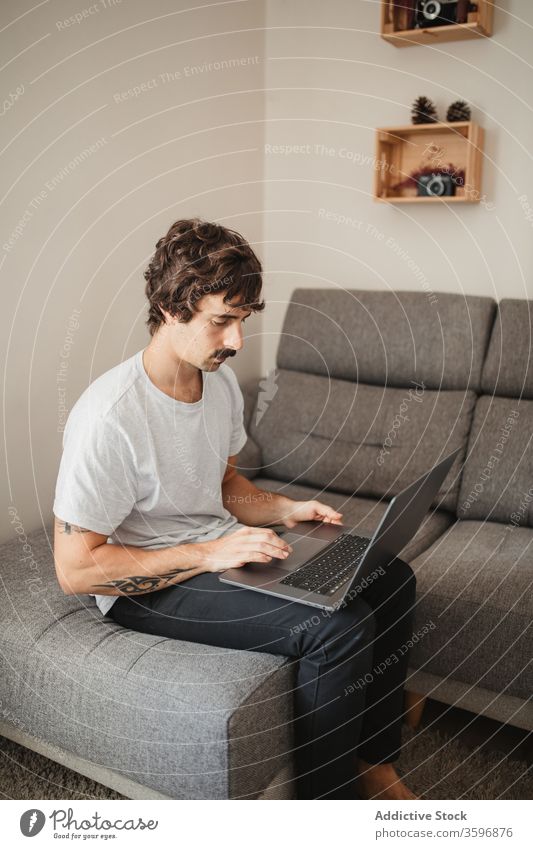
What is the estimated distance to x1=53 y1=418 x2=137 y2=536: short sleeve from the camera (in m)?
1.30

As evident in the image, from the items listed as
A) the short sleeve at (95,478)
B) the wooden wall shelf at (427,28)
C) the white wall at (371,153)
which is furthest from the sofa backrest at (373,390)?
the short sleeve at (95,478)

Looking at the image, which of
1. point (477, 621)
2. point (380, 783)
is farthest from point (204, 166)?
point (380, 783)

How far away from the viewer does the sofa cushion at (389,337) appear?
2.19 m

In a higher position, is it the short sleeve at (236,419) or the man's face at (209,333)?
the man's face at (209,333)

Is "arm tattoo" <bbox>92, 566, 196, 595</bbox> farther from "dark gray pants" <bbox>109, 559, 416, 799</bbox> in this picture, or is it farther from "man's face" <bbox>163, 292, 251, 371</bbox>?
"man's face" <bbox>163, 292, 251, 371</bbox>

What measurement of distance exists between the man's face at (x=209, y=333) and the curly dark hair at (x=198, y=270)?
0.04ft

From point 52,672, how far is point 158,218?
1324 mm

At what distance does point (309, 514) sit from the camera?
1.62m

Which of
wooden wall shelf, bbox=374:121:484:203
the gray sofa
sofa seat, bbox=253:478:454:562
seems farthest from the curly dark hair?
wooden wall shelf, bbox=374:121:484:203

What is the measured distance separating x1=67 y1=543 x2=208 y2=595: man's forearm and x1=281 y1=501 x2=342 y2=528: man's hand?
0.30 meters

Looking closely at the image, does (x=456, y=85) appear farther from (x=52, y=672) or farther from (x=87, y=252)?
(x=52, y=672)

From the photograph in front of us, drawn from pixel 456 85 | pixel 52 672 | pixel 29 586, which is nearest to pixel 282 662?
pixel 52 672

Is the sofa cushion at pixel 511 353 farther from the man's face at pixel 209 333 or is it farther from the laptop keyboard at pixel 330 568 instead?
the man's face at pixel 209 333

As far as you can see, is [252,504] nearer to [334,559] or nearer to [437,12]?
[334,559]
